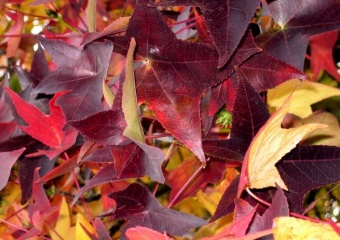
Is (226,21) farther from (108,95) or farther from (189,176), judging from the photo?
(189,176)

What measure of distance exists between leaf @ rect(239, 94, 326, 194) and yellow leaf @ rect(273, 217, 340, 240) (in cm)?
5

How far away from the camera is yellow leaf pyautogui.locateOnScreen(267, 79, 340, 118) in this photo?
0.46 m

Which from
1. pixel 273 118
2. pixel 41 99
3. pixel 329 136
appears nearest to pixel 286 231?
pixel 273 118

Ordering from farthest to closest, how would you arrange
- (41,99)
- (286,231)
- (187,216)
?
1. (41,99)
2. (187,216)
3. (286,231)

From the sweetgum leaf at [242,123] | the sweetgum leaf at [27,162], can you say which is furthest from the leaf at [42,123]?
the sweetgum leaf at [242,123]

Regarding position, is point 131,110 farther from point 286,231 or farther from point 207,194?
point 207,194

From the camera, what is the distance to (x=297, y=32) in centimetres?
39

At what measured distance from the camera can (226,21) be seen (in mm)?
340

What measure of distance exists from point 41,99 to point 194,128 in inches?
9.0

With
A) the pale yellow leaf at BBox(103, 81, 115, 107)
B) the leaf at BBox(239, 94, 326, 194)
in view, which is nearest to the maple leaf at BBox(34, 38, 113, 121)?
the pale yellow leaf at BBox(103, 81, 115, 107)

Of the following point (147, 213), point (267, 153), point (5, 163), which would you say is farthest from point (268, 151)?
point (5, 163)

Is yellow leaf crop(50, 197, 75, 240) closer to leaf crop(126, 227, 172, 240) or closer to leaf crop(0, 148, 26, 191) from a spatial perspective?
leaf crop(0, 148, 26, 191)

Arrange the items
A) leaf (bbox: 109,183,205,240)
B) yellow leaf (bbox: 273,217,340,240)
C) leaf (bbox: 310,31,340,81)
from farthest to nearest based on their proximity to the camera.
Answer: leaf (bbox: 310,31,340,81)
leaf (bbox: 109,183,205,240)
yellow leaf (bbox: 273,217,340,240)

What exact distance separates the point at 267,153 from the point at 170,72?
89mm
